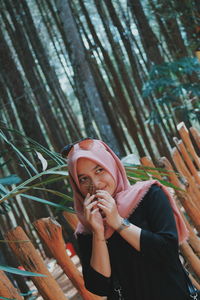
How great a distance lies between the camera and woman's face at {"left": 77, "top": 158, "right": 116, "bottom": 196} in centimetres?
126

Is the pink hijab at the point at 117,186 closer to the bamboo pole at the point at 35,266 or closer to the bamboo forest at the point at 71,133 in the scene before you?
the bamboo forest at the point at 71,133

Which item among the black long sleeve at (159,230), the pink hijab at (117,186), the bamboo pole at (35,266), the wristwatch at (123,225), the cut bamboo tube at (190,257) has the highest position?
the pink hijab at (117,186)

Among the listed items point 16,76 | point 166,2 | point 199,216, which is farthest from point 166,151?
point 199,216

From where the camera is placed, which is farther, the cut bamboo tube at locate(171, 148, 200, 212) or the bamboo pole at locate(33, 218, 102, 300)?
the cut bamboo tube at locate(171, 148, 200, 212)

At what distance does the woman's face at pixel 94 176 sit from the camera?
4.13ft

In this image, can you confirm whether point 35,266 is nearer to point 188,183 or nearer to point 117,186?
point 117,186

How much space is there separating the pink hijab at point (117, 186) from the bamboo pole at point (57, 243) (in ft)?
0.95

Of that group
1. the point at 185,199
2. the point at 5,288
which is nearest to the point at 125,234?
the point at 5,288

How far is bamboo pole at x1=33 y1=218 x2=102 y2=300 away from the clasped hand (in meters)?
0.42

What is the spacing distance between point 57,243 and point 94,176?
0.46 m

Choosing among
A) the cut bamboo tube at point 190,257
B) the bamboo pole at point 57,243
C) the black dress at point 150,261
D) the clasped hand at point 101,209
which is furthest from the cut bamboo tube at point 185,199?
the clasped hand at point 101,209

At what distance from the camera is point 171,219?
1265 mm

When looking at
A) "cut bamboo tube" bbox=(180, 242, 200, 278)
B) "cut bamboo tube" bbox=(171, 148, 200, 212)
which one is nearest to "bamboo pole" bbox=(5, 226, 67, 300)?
"cut bamboo tube" bbox=(180, 242, 200, 278)

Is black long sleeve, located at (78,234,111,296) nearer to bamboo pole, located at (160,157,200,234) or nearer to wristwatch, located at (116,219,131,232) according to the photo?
wristwatch, located at (116,219,131,232)
